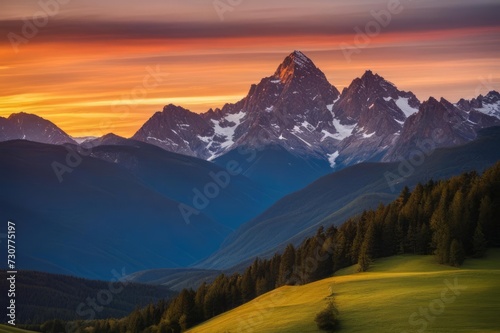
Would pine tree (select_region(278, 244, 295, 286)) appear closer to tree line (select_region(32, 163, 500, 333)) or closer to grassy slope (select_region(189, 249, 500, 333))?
tree line (select_region(32, 163, 500, 333))

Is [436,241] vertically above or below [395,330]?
above

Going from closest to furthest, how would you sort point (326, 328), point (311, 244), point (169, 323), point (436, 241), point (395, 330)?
point (395, 330)
point (326, 328)
point (436, 241)
point (169, 323)
point (311, 244)

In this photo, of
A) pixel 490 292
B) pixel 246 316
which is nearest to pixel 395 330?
pixel 490 292

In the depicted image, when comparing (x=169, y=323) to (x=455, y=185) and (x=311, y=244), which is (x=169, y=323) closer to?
(x=311, y=244)

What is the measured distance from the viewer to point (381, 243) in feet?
552

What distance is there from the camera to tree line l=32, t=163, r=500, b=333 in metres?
157

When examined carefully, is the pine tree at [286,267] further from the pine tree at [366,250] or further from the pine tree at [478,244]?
the pine tree at [478,244]

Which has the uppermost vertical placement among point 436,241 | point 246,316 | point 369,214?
point 369,214

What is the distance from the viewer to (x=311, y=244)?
183m

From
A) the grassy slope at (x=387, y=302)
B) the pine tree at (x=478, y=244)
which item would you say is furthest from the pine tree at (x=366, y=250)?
the pine tree at (x=478, y=244)

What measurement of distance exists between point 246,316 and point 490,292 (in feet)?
132

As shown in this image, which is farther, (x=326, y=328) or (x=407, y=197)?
(x=407, y=197)

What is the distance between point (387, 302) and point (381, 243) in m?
54.2

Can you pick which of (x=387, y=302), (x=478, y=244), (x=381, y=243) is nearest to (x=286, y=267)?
(x=381, y=243)
